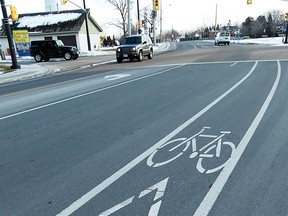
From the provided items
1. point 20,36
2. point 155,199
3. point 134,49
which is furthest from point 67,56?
point 155,199

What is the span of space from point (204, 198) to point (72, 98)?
671 cm

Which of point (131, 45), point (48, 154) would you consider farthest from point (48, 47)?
point (48, 154)

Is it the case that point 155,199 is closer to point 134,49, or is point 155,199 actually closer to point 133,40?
point 134,49

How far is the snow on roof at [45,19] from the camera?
145 ft

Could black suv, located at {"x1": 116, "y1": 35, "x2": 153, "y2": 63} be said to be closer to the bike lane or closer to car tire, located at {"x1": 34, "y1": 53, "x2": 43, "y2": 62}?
car tire, located at {"x1": 34, "y1": 53, "x2": 43, "y2": 62}

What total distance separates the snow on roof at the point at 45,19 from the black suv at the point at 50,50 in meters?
16.8

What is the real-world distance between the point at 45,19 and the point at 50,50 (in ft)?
64.3

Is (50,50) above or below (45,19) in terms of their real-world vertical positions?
below

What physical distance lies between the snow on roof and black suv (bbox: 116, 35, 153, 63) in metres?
24.3

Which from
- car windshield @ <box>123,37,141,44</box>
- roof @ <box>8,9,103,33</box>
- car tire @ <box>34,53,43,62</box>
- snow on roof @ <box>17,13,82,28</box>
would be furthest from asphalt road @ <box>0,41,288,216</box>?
snow on roof @ <box>17,13,82,28</box>

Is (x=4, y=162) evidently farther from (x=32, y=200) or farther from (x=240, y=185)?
(x=240, y=185)

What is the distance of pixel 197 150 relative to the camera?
14.1 feet

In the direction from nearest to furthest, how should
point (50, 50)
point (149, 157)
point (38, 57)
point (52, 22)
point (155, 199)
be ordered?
point (155, 199) < point (149, 157) < point (50, 50) < point (38, 57) < point (52, 22)

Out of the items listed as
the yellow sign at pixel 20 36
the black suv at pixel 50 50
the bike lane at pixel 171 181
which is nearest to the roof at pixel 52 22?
the black suv at pixel 50 50
